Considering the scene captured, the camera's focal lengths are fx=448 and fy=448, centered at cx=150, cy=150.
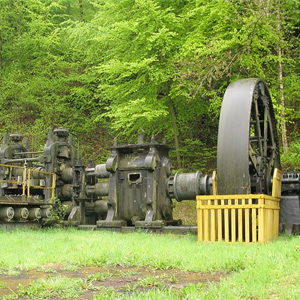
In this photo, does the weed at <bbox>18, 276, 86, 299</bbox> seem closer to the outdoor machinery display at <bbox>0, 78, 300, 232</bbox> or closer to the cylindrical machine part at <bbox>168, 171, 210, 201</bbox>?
the outdoor machinery display at <bbox>0, 78, 300, 232</bbox>

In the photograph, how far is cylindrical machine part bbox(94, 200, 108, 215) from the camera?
11.8 m

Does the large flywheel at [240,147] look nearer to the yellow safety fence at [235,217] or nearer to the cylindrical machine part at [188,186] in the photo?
the yellow safety fence at [235,217]

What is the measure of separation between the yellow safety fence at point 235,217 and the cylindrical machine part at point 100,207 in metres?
4.37

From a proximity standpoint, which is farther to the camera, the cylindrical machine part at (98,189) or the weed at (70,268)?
the cylindrical machine part at (98,189)

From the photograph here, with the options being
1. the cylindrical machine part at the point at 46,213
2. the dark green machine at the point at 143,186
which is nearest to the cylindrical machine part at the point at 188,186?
the dark green machine at the point at 143,186

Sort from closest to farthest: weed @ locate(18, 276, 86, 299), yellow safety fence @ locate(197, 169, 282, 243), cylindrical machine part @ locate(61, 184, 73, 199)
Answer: weed @ locate(18, 276, 86, 299) → yellow safety fence @ locate(197, 169, 282, 243) → cylindrical machine part @ locate(61, 184, 73, 199)

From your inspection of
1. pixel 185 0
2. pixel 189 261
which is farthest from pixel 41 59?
pixel 189 261

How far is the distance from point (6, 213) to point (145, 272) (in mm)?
5953

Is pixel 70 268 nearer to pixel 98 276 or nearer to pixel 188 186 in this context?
pixel 98 276

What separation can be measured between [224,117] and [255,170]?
54.8 inches

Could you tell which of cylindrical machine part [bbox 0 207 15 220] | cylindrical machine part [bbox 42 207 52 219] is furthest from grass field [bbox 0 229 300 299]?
cylindrical machine part [bbox 42 207 52 219]

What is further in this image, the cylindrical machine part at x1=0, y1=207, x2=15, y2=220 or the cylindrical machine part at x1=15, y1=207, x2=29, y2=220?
the cylindrical machine part at x1=15, y1=207, x2=29, y2=220

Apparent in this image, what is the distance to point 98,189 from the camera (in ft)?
38.9

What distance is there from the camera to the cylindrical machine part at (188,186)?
10.2 metres
